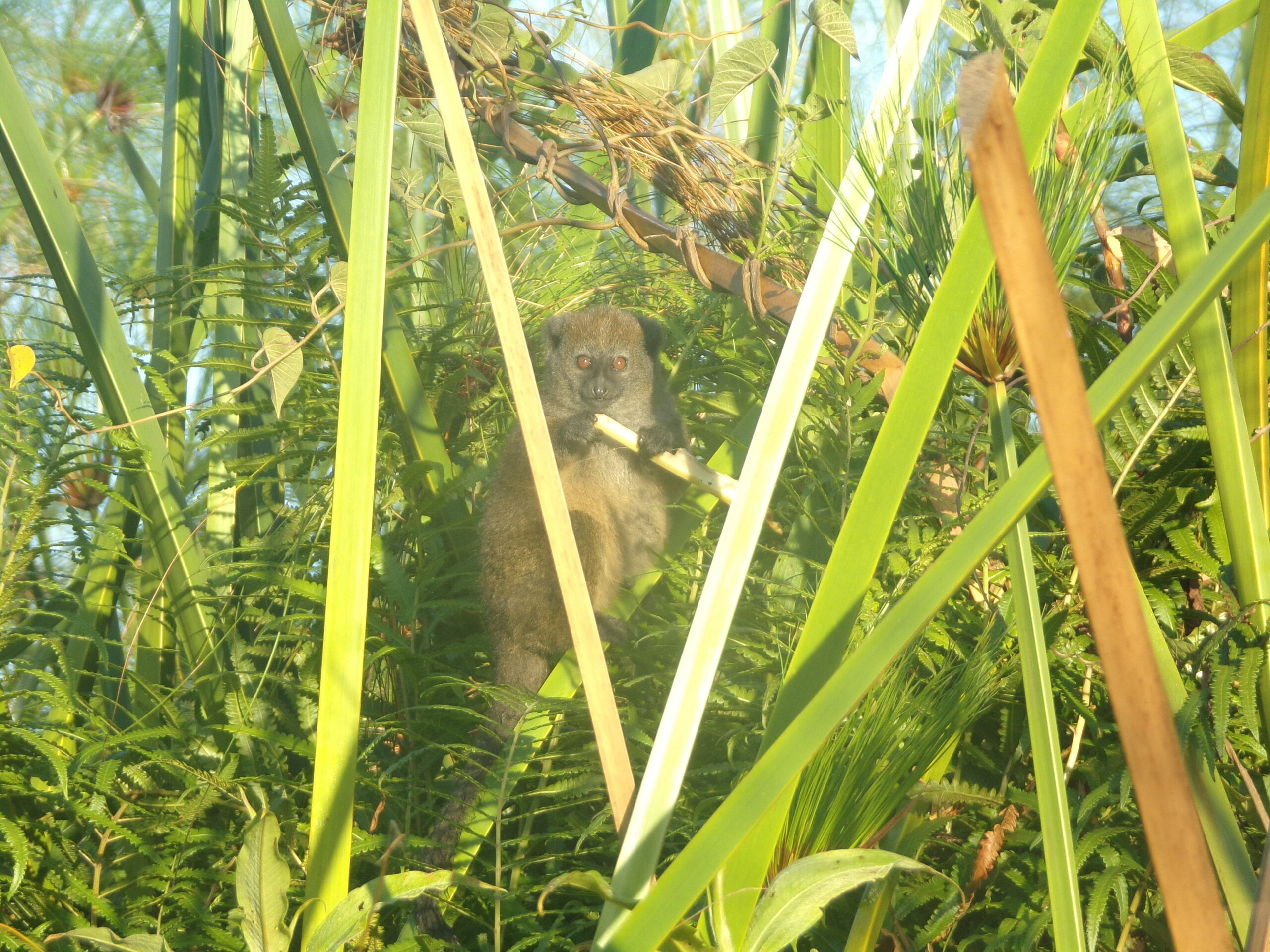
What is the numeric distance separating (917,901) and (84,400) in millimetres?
3309

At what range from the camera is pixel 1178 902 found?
579 millimetres

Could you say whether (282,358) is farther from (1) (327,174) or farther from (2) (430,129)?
(2) (430,129)

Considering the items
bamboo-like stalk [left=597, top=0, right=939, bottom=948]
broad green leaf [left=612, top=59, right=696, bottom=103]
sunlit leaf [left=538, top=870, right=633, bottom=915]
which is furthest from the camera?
broad green leaf [left=612, top=59, right=696, bottom=103]

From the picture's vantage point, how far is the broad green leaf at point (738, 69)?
240 centimetres

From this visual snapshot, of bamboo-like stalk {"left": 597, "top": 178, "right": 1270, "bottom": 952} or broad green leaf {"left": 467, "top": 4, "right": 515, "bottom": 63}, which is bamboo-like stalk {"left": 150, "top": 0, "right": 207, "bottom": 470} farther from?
bamboo-like stalk {"left": 597, "top": 178, "right": 1270, "bottom": 952}

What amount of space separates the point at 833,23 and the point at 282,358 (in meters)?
1.50

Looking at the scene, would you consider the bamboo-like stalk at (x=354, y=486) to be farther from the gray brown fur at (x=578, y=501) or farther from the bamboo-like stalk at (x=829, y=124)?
the bamboo-like stalk at (x=829, y=124)

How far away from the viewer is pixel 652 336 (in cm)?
407

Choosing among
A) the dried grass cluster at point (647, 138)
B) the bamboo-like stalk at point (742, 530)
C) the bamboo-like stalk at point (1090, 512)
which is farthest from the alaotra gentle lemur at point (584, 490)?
the bamboo-like stalk at point (1090, 512)

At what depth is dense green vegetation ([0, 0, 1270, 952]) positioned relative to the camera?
1410mm

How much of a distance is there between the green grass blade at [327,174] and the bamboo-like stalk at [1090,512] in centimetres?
196

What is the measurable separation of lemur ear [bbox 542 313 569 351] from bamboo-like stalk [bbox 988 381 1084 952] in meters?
3.05

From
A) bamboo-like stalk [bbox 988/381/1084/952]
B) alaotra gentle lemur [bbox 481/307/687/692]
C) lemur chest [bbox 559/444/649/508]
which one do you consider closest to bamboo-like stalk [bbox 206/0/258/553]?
alaotra gentle lemur [bbox 481/307/687/692]

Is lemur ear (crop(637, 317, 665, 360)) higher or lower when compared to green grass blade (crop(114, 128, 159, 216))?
lower
